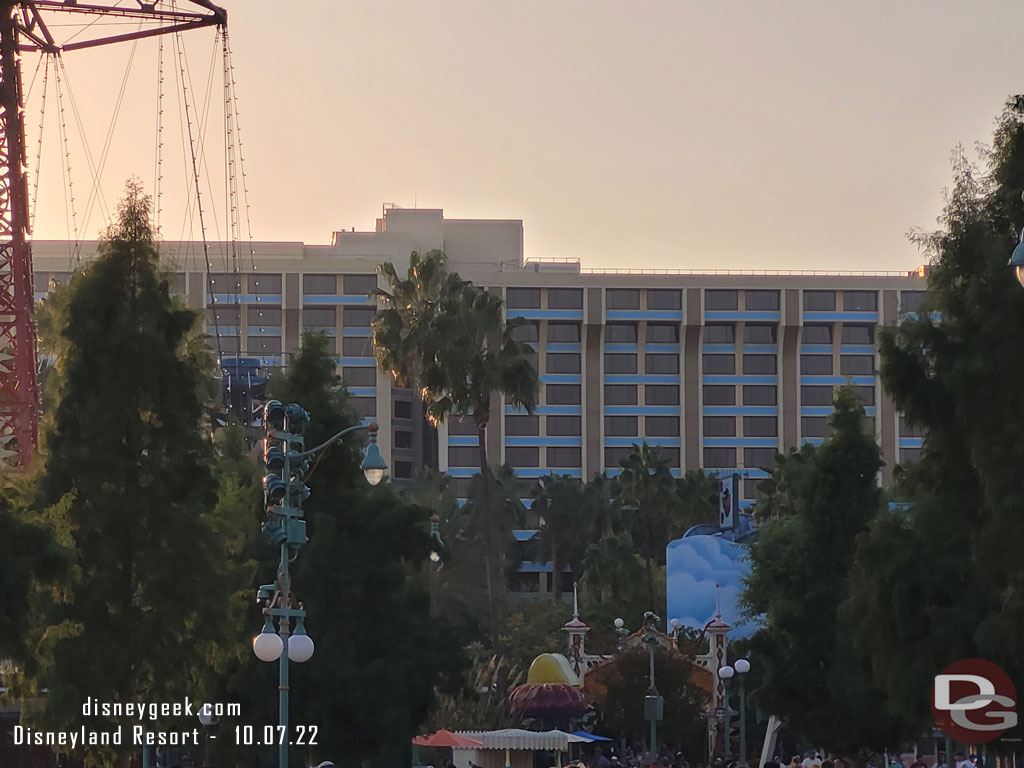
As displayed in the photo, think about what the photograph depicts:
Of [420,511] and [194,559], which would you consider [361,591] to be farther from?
[194,559]

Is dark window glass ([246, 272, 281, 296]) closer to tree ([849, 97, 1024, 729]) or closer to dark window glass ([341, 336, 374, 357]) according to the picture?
dark window glass ([341, 336, 374, 357])

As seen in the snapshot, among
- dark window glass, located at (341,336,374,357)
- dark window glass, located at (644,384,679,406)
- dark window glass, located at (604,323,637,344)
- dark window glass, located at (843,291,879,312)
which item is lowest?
dark window glass, located at (644,384,679,406)

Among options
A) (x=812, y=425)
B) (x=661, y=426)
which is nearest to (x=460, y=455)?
(x=661, y=426)

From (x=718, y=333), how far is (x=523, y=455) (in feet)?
57.2

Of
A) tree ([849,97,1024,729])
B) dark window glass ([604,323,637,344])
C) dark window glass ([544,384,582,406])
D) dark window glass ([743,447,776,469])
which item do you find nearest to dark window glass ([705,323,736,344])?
dark window glass ([604,323,637,344])

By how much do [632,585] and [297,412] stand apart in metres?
69.3

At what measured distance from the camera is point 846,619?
3058cm

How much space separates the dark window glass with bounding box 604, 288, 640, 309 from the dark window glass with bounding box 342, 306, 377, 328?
17.6 metres

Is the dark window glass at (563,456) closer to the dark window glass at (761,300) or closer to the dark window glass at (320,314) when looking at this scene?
the dark window glass at (761,300)

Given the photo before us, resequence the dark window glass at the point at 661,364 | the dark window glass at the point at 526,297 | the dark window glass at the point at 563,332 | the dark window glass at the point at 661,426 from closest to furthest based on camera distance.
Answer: the dark window glass at the point at 526,297
the dark window glass at the point at 563,332
the dark window glass at the point at 661,364
the dark window glass at the point at 661,426

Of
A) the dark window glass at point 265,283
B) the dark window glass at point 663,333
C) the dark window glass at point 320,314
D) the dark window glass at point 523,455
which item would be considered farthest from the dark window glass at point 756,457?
the dark window glass at point 265,283

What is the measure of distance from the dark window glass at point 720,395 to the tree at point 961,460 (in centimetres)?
11148

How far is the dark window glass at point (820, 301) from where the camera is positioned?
139625mm

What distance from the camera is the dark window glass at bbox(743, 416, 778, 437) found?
5576 inches
